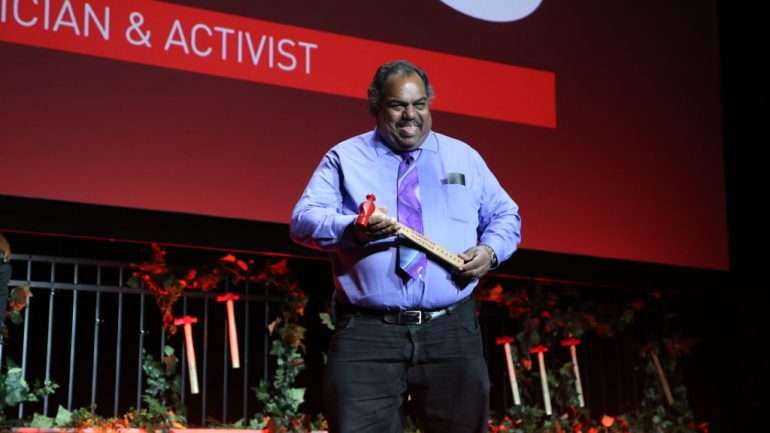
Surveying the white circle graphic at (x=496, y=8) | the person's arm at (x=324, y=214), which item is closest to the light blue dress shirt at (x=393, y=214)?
the person's arm at (x=324, y=214)

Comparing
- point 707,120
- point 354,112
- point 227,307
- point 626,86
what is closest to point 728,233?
point 707,120

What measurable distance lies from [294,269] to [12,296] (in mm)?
1115

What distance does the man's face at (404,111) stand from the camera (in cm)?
251

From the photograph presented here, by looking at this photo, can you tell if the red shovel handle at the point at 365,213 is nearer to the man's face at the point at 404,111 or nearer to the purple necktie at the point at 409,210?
the purple necktie at the point at 409,210

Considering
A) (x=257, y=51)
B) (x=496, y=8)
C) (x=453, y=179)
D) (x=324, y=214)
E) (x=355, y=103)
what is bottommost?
(x=324, y=214)

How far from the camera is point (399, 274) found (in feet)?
7.98

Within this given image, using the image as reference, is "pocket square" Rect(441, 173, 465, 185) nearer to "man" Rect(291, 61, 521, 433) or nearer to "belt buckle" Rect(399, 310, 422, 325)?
"man" Rect(291, 61, 521, 433)

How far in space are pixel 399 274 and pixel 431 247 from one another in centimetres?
11

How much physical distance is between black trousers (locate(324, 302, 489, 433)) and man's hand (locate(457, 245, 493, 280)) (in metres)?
0.12

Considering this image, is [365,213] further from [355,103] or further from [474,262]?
[355,103]

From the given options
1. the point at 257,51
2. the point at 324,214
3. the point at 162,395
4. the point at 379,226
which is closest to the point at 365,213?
the point at 379,226

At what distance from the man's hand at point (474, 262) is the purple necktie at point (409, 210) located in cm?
9

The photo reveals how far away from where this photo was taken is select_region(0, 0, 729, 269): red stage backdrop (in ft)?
11.8

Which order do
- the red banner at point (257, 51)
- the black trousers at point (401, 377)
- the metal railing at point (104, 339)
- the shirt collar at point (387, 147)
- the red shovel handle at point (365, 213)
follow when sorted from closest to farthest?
the red shovel handle at point (365, 213)
the black trousers at point (401, 377)
the shirt collar at point (387, 147)
the red banner at point (257, 51)
the metal railing at point (104, 339)
